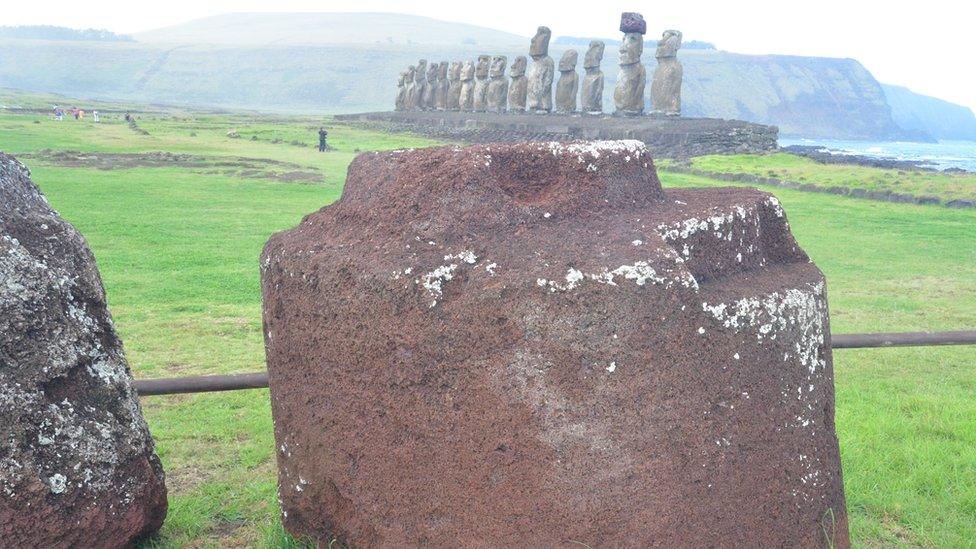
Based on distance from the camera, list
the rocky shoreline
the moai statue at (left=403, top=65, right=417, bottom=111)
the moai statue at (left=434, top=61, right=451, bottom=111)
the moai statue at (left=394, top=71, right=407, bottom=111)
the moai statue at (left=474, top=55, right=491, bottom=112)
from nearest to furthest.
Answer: the rocky shoreline, the moai statue at (left=474, top=55, right=491, bottom=112), the moai statue at (left=434, top=61, right=451, bottom=111), the moai statue at (left=403, top=65, right=417, bottom=111), the moai statue at (left=394, top=71, right=407, bottom=111)

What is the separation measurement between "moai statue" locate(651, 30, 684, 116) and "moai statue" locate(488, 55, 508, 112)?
925cm

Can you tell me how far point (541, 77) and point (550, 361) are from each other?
108ft

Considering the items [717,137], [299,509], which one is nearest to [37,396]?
[299,509]

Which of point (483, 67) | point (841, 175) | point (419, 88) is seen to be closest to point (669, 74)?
point (841, 175)

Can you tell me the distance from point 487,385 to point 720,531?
0.76 m

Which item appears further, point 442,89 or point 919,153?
point 919,153

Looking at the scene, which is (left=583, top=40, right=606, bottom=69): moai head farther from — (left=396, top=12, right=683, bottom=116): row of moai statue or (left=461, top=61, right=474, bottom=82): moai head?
(left=461, top=61, right=474, bottom=82): moai head

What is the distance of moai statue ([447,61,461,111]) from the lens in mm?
41656

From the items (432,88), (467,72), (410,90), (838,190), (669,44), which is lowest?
(838,190)

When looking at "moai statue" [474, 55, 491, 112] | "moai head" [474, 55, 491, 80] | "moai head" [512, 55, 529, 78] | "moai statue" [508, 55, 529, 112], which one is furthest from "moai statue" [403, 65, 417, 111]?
"moai head" [512, 55, 529, 78]

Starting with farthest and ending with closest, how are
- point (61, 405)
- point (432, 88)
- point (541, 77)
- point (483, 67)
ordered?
point (432, 88) < point (483, 67) < point (541, 77) < point (61, 405)

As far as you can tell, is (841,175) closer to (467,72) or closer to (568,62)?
(568,62)

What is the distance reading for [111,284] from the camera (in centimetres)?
903

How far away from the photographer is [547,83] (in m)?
34.6
